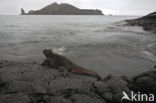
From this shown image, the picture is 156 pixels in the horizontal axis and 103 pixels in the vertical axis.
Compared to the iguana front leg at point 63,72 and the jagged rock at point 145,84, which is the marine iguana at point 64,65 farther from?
the jagged rock at point 145,84

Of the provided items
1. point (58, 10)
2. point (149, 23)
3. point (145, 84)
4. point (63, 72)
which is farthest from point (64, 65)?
point (58, 10)

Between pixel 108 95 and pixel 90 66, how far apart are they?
14.5 ft

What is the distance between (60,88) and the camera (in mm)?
5180

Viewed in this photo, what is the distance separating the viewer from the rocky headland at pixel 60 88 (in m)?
4.54

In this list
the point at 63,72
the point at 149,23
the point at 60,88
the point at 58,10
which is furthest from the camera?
the point at 58,10

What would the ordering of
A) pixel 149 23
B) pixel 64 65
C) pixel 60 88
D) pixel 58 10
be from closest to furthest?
1. pixel 60 88
2. pixel 64 65
3. pixel 149 23
4. pixel 58 10

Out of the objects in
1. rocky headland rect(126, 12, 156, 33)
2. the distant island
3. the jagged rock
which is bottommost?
the jagged rock

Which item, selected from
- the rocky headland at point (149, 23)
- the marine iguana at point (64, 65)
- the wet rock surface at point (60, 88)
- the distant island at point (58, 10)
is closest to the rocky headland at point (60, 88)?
the wet rock surface at point (60, 88)

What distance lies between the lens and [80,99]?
458cm

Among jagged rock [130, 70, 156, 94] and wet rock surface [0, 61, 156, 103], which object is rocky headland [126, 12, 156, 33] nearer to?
jagged rock [130, 70, 156, 94]

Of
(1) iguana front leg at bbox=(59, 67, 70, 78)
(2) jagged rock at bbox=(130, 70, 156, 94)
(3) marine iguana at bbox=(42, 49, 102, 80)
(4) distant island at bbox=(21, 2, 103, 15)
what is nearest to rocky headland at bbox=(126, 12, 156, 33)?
(3) marine iguana at bbox=(42, 49, 102, 80)

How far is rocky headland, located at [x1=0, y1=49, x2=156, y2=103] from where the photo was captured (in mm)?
4535

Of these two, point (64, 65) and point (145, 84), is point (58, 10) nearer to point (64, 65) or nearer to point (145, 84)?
point (64, 65)

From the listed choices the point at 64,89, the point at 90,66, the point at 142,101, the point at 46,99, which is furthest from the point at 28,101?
the point at 90,66
